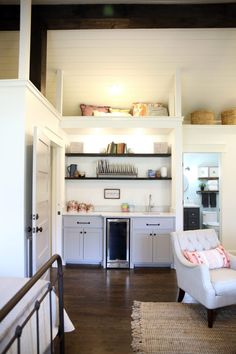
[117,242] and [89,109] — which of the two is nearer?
[117,242]

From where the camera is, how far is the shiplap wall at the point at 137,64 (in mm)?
3869

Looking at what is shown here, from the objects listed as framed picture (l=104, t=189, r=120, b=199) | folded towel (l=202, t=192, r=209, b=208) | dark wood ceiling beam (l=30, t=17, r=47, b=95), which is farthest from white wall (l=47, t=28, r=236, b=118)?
folded towel (l=202, t=192, r=209, b=208)

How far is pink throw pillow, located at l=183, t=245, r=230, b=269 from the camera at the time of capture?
2950 millimetres

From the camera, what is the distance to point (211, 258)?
3.01 metres

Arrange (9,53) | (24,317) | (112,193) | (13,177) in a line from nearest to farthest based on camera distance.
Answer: (24,317) < (13,177) < (9,53) < (112,193)

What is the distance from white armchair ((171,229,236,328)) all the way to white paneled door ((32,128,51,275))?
1.53 meters

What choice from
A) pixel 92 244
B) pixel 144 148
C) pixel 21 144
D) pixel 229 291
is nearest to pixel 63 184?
pixel 92 244

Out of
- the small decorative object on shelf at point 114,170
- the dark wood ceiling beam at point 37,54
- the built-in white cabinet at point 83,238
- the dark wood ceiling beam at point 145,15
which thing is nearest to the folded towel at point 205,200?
the small decorative object on shelf at point 114,170

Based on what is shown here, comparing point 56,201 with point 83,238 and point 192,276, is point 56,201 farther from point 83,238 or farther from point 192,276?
point 192,276

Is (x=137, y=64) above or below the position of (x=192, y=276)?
above

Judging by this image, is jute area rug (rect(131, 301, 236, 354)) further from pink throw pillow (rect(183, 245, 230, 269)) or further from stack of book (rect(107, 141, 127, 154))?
stack of book (rect(107, 141, 127, 154))

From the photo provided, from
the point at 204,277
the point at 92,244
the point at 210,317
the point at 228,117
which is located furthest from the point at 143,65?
the point at 210,317

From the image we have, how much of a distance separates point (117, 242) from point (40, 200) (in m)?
1.83

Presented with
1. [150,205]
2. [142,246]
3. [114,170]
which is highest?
[114,170]
